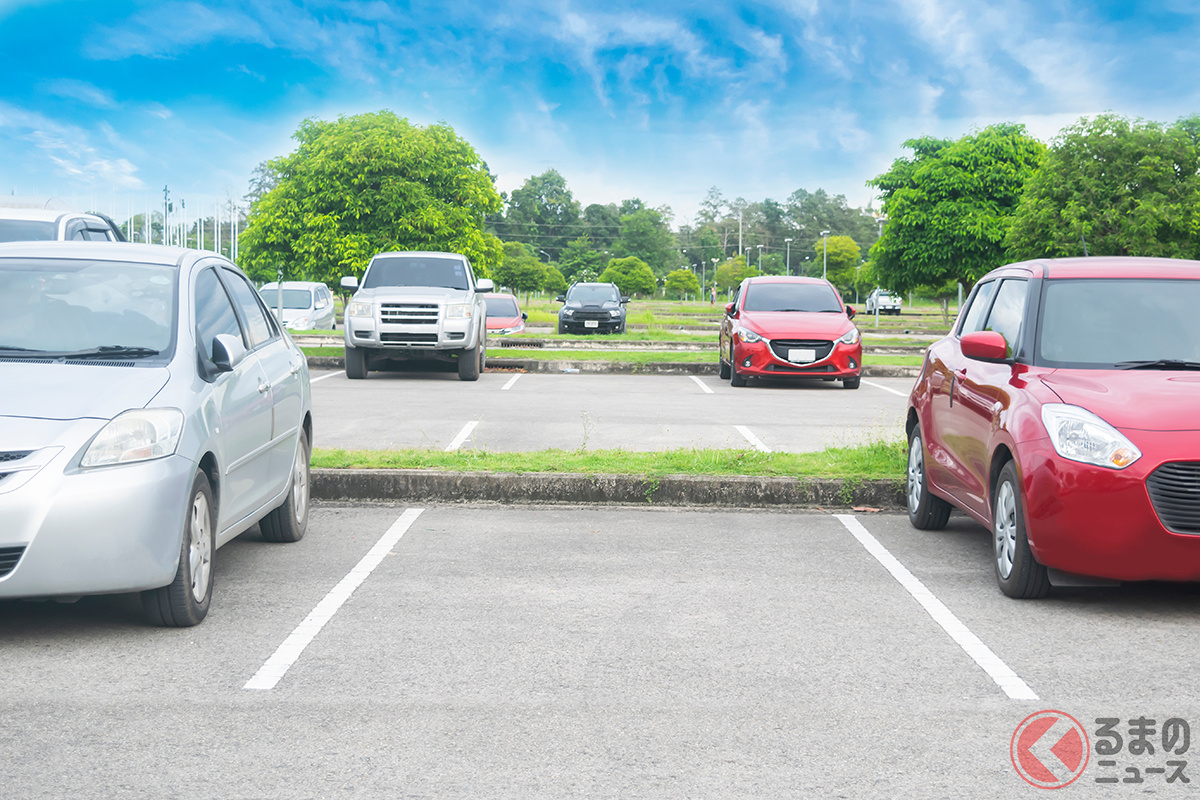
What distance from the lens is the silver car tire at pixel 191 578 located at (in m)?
5.00

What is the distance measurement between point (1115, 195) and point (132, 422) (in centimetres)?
2883

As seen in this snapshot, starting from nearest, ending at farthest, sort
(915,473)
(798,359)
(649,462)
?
(915,473) < (649,462) < (798,359)

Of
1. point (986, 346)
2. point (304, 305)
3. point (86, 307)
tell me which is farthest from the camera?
point (304, 305)

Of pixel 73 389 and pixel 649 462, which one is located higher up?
pixel 73 389

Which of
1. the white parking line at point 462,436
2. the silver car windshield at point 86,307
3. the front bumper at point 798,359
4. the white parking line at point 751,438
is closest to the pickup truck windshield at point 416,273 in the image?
the front bumper at point 798,359

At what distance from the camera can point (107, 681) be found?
4.41 m

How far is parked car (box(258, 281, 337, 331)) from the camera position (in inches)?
1352

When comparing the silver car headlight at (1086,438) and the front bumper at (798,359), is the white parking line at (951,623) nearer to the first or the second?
the silver car headlight at (1086,438)

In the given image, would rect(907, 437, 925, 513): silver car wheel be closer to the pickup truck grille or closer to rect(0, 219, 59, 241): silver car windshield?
rect(0, 219, 59, 241): silver car windshield

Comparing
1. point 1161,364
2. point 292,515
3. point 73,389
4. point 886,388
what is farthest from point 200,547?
point 886,388

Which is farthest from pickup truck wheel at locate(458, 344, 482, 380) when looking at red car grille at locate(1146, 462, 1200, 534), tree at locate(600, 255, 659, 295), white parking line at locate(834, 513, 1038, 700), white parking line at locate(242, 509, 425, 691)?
tree at locate(600, 255, 659, 295)

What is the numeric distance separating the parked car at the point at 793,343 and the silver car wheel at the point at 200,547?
13.2m

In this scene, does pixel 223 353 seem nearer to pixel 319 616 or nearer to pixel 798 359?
pixel 319 616

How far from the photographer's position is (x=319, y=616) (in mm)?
5359
